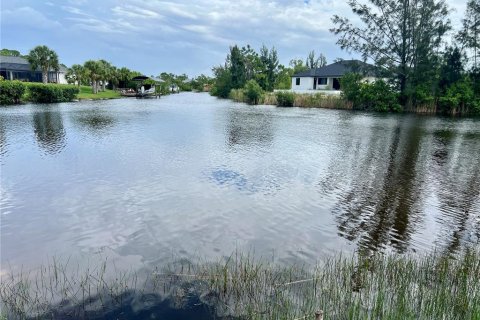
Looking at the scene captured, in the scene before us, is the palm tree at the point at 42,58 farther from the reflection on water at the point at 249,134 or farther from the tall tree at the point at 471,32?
the tall tree at the point at 471,32

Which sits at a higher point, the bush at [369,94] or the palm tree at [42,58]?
the palm tree at [42,58]

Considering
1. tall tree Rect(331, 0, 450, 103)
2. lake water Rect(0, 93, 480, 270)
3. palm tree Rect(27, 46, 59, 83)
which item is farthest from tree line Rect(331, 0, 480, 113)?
palm tree Rect(27, 46, 59, 83)

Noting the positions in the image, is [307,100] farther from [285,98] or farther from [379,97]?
[379,97]

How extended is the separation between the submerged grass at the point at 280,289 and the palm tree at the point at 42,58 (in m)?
71.8

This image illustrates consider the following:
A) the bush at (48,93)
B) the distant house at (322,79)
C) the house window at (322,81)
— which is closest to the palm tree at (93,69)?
the bush at (48,93)

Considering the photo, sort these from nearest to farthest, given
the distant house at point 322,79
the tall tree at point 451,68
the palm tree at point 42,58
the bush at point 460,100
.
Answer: the bush at point 460,100
the tall tree at point 451,68
the distant house at point 322,79
the palm tree at point 42,58

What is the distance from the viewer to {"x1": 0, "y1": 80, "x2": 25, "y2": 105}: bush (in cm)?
4100

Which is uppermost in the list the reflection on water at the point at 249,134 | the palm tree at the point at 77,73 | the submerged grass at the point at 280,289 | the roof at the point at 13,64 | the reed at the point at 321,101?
the roof at the point at 13,64

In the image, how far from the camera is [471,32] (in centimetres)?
4538

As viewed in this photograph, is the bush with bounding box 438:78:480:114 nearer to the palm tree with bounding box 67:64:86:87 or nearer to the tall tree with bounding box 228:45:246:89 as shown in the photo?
the tall tree with bounding box 228:45:246:89

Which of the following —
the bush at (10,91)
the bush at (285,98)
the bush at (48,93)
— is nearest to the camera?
the bush at (10,91)

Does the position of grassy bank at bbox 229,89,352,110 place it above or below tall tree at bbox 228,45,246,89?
below

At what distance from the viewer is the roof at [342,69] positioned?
50.4m

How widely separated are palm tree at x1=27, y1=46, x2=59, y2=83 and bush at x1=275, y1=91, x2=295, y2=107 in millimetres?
45342
